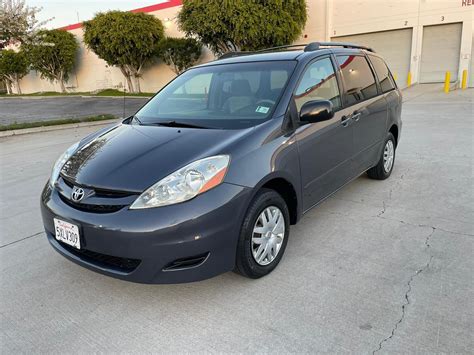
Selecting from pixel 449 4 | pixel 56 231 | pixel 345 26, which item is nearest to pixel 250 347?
pixel 56 231

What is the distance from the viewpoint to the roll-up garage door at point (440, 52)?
61.3 feet

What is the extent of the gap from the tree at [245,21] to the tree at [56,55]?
52.0 ft

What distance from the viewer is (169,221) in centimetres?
226

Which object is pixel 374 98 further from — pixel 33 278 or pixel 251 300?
pixel 33 278

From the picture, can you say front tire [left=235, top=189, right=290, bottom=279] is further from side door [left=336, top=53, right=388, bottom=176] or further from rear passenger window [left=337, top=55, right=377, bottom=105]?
rear passenger window [left=337, top=55, right=377, bottom=105]

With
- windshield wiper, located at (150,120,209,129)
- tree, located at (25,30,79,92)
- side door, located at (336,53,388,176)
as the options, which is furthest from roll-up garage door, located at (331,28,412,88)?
tree, located at (25,30,79,92)

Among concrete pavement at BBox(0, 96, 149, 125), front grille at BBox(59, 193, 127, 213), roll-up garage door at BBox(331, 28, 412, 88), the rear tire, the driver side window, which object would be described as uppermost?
roll-up garage door at BBox(331, 28, 412, 88)

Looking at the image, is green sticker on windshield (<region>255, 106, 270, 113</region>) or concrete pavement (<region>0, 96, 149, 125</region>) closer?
green sticker on windshield (<region>255, 106, 270, 113</region>)

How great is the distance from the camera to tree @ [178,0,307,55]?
19438 mm

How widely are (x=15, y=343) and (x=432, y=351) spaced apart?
244 centimetres

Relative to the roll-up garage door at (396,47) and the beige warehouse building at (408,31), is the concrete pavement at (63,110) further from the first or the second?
the roll-up garage door at (396,47)

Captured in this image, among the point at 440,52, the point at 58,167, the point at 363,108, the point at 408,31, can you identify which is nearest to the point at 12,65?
the point at 408,31

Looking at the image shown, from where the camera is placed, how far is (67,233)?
8.37 ft

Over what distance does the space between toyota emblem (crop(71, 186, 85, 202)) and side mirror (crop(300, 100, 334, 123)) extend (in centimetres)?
175
